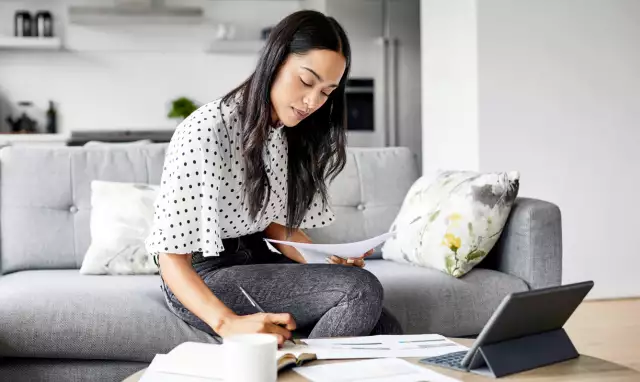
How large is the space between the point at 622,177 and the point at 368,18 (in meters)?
2.75

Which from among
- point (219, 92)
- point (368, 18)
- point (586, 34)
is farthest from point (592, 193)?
point (219, 92)

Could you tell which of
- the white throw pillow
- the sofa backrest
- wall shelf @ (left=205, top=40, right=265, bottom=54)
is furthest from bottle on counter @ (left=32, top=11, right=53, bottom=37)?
the white throw pillow

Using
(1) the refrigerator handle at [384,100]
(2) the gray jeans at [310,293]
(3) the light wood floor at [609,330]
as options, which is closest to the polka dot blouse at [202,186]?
(2) the gray jeans at [310,293]

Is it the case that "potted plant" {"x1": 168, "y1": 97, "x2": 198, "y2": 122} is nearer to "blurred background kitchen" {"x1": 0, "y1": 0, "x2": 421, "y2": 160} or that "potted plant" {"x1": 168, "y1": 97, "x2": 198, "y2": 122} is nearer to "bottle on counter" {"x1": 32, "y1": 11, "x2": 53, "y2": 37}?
"blurred background kitchen" {"x1": 0, "y1": 0, "x2": 421, "y2": 160}

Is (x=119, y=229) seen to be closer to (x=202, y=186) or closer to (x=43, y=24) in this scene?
(x=202, y=186)

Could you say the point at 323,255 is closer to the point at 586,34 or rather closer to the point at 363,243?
the point at 363,243

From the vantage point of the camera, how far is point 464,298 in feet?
7.54

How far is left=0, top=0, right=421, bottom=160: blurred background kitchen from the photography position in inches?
253

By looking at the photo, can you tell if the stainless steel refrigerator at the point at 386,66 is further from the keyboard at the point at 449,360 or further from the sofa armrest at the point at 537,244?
the keyboard at the point at 449,360

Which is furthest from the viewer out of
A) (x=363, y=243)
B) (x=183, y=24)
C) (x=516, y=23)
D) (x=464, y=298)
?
(x=183, y=24)

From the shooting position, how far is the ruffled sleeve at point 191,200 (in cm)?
164

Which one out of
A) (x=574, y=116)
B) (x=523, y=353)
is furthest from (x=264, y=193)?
(x=574, y=116)

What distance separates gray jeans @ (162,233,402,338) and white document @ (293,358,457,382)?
0.47m

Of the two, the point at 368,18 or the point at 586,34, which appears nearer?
the point at 586,34
